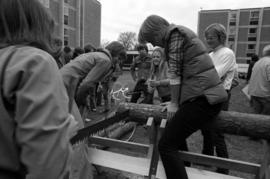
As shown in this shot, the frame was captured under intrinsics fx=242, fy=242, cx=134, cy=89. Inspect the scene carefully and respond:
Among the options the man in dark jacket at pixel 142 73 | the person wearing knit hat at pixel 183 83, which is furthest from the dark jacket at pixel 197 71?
the man in dark jacket at pixel 142 73

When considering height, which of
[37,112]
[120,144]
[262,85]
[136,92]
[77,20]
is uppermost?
[77,20]

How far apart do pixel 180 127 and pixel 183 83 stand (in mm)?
396

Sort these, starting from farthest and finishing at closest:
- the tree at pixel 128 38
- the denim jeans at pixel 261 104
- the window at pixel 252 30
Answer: the tree at pixel 128 38, the window at pixel 252 30, the denim jeans at pixel 261 104

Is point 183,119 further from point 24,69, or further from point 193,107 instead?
point 24,69

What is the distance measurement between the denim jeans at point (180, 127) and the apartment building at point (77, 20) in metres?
32.2

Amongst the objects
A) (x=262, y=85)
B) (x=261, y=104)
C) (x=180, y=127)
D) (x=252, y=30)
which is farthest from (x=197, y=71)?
(x=252, y=30)

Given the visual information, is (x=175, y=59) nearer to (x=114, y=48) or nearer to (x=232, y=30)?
(x=114, y=48)

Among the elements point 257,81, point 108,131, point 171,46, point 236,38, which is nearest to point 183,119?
point 171,46

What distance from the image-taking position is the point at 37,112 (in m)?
0.85

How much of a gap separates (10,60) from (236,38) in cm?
5475

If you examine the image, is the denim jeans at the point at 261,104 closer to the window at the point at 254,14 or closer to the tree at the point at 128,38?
the window at the point at 254,14

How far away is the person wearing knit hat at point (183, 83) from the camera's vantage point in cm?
208

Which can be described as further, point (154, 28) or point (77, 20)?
point (77, 20)

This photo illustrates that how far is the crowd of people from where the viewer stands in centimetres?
86
